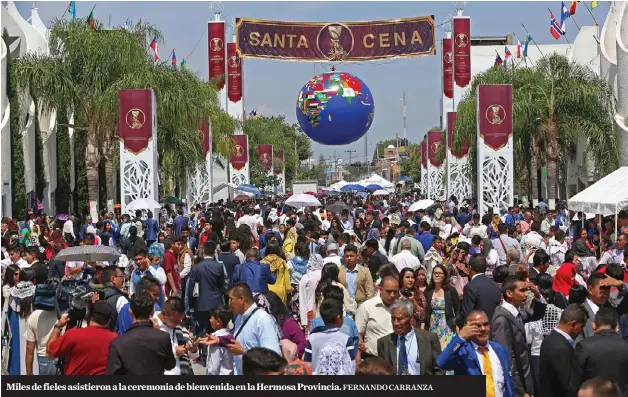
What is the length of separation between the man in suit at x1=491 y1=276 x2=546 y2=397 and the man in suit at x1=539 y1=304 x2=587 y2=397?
20 cm

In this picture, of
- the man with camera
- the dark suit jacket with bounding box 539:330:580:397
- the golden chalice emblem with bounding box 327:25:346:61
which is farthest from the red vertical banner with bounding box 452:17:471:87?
the man with camera

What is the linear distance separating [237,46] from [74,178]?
425 inches

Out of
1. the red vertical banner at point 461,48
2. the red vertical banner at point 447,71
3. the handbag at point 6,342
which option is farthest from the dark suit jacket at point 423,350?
the red vertical banner at point 447,71

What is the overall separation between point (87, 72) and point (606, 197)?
17.6 metres

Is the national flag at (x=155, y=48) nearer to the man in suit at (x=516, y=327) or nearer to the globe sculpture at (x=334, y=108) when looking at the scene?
the globe sculpture at (x=334, y=108)

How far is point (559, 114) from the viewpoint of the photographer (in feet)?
115

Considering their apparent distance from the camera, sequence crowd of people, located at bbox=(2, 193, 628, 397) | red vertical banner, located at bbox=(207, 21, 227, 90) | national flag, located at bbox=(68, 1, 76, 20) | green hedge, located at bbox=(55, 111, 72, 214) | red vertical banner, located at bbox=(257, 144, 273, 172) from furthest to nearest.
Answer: red vertical banner, located at bbox=(257, 144, 273, 172), red vertical banner, located at bbox=(207, 21, 227, 90), green hedge, located at bbox=(55, 111, 72, 214), national flag, located at bbox=(68, 1, 76, 20), crowd of people, located at bbox=(2, 193, 628, 397)

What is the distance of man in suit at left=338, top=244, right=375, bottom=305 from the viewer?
11.7 m

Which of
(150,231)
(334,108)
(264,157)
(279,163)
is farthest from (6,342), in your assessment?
(279,163)

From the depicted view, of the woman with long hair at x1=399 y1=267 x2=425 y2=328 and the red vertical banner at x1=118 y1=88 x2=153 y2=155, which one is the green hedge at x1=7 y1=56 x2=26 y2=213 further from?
the woman with long hair at x1=399 y1=267 x2=425 y2=328

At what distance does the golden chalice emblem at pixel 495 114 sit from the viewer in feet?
93.2

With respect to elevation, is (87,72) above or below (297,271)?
above

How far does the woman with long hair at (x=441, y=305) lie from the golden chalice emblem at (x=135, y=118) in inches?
691

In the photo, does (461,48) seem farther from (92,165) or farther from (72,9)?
(92,165)
